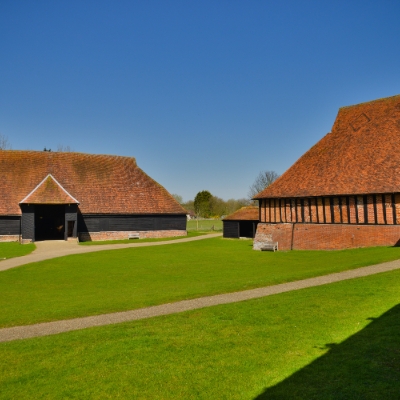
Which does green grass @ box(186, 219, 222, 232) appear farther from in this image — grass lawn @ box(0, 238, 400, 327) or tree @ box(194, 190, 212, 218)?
grass lawn @ box(0, 238, 400, 327)

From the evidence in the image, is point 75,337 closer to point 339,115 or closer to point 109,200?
point 339,115

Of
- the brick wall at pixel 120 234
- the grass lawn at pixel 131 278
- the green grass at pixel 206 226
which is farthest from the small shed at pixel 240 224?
the green grass at pixel 206 226

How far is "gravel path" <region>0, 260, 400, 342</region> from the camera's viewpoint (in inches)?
343

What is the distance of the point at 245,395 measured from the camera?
16.6 ft

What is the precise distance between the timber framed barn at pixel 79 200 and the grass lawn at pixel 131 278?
12.5 m

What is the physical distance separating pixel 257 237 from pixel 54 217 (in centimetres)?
2010

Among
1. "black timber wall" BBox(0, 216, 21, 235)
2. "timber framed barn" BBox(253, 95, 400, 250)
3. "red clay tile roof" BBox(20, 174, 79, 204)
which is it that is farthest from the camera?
"black timber wall" BBox(0, 216, 21, 235)

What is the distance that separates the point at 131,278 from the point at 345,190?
13.6m

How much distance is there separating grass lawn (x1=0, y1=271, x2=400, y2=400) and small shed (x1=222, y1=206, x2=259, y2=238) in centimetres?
2799

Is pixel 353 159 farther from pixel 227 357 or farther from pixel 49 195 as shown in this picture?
pixel 49 195

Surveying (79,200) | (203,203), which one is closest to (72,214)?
(79,200)

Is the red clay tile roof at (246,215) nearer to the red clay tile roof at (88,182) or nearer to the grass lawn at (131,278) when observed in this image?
the red clay tile roof at (88,182)

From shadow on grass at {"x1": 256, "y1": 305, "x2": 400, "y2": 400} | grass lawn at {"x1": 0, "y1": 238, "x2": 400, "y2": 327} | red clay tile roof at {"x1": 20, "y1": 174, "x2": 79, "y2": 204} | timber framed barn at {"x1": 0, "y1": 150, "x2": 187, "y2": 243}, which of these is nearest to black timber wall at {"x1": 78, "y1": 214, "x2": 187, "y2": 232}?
timber framed barn at {"x1": 0, "y1": 150, "x2": 187, "y2": 243}

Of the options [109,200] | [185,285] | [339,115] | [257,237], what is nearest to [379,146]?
[339,115]
